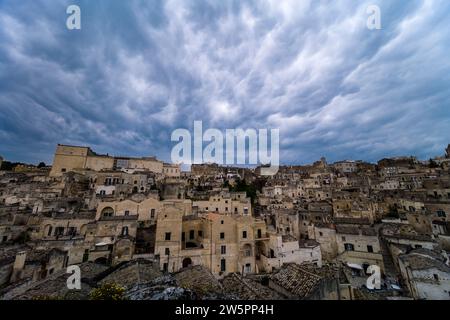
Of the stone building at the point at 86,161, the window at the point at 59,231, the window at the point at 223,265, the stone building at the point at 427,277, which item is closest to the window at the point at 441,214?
the stone building at the point at 427,277

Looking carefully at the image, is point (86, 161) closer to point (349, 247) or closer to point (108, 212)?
point (108, 212)

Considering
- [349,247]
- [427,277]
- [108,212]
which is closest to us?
[427,277]

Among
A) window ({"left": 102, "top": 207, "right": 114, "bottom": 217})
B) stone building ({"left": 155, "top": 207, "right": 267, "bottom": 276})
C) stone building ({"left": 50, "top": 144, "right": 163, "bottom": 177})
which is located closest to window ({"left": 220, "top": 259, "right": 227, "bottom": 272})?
stone building ({"left": 155, "top": 207, "right": 267, "bottom": 276})

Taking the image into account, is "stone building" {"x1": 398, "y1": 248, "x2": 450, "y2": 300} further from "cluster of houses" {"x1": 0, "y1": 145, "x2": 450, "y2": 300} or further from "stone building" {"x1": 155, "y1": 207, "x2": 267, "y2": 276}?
"stone building" {"x1": 155, "y1": 207, "x2": 267, "y2": 276}

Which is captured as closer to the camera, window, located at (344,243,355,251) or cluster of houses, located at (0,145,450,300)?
cluster of houses, located at (0,145,450,300)

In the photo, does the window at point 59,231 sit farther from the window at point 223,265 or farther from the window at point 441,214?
the window at point 441,214

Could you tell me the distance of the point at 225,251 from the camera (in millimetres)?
19797

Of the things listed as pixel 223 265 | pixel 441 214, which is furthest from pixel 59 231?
pixel 441 214

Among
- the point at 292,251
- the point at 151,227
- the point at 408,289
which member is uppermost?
the point at 151,227
